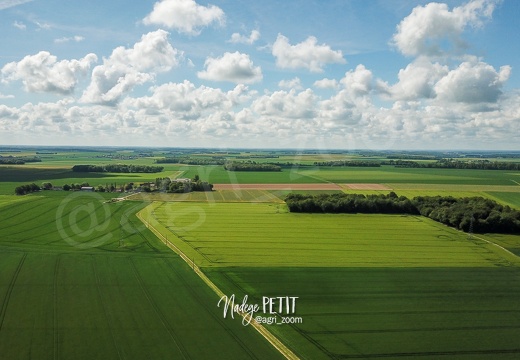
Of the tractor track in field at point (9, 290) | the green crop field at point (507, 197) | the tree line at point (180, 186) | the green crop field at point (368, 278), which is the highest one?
the green crop field at point (507, 197)

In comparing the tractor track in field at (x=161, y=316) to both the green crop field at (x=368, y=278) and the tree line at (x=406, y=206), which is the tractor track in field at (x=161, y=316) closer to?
the green crop field at (x=368, y=278)

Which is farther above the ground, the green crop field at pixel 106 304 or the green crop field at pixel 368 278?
the green crop field at pixel 368 278

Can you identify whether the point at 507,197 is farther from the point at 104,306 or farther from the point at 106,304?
the point at 104,306

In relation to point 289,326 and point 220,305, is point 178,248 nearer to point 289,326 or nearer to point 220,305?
point 220,305

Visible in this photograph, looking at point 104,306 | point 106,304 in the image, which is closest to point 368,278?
point 106,304

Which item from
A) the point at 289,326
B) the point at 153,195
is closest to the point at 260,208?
the point at 153,195
